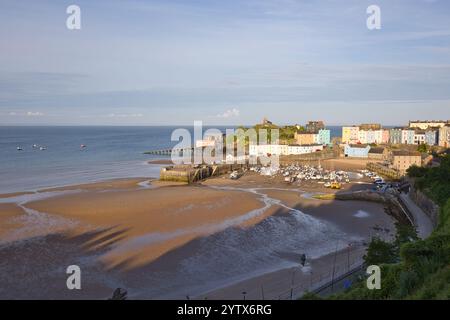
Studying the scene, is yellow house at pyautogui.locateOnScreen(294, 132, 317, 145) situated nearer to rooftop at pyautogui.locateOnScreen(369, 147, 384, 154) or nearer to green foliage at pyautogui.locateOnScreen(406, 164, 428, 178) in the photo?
rooftop at pyautogui.locateOnScreen(369, 147, 384, 154)

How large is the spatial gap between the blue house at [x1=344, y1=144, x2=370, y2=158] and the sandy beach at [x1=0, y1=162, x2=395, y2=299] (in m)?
28.1

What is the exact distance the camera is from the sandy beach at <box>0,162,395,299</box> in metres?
13.1

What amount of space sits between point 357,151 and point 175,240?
4260cm

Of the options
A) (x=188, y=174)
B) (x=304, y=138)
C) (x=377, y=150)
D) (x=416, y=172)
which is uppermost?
(x=304, y=138)

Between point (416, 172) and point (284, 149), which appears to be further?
point (284, 149)

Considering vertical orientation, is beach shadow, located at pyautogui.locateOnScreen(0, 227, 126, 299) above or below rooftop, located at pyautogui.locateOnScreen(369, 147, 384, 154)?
below

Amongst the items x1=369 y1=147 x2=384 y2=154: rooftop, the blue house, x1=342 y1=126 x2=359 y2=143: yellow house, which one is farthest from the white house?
x1=342 y1=126 x2=359 y2=143: yellow house

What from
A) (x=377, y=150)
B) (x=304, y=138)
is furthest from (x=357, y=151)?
(x=304, y=138)

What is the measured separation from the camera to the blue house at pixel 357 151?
54.9m

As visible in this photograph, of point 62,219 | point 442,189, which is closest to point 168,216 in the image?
point 62,219

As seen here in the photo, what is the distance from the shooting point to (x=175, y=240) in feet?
57.7

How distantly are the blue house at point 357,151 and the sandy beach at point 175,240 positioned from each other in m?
28.1

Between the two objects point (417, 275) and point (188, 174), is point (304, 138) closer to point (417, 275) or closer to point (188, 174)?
point (188, 174)
